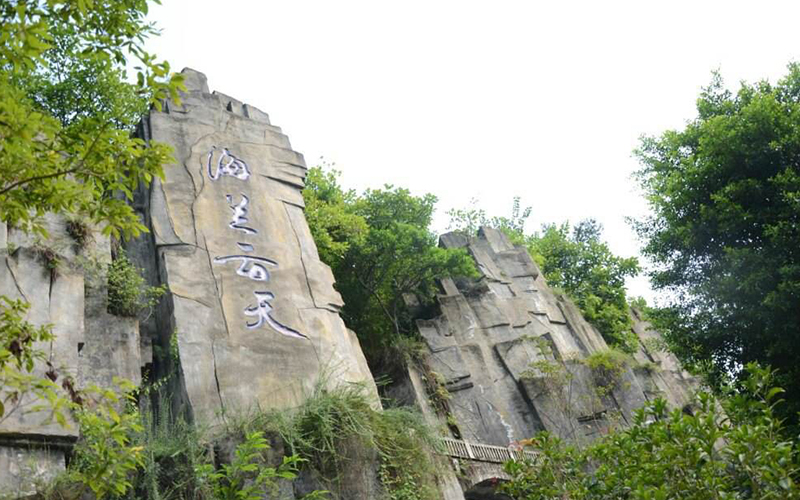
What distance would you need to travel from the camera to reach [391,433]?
7246mm

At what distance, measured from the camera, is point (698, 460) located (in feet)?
14.1

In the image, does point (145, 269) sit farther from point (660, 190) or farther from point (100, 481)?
point (660, 190)

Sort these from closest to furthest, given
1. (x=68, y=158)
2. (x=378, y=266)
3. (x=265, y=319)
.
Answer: (x=68, y=158), (x=265, y=319), (x=378, y=266)

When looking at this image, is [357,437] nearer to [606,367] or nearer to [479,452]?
[479,452]

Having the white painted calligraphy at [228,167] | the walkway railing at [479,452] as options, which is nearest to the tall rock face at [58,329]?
the white painted calligraphy at [228,167]

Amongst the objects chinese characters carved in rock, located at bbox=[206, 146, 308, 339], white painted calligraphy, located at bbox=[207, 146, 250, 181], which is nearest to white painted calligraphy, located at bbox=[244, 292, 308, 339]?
chinese characters carved in rock, located at bbox=[206, 146, 308, 339]

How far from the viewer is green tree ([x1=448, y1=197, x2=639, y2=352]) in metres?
17.2

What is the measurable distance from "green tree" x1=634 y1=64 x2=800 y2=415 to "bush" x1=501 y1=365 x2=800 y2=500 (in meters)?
4.39

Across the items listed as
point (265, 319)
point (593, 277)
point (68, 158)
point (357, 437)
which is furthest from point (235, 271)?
point (593, 277)

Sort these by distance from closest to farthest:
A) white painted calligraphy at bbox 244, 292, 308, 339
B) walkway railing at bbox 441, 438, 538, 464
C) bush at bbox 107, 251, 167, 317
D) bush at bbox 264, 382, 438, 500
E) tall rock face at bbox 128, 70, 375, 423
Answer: bush at bbox 264, 382, 438, 500, tall rock face at bbox 128, 70, 375, 423, bush at bbox 107, 251, 167, 317, white painted calligraphy at bbox 244, 292, 308, 339, walkway railing at bbox 441, 438, 538, 464

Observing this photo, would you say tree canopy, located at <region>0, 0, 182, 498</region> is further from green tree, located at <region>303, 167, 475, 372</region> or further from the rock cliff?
green tree, located at <region>303, 167, 475, 372</region>

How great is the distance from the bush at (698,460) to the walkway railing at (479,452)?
12.5 ft

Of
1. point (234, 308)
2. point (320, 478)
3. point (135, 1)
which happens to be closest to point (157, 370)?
point (234, 308)

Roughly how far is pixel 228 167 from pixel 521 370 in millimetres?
5798
